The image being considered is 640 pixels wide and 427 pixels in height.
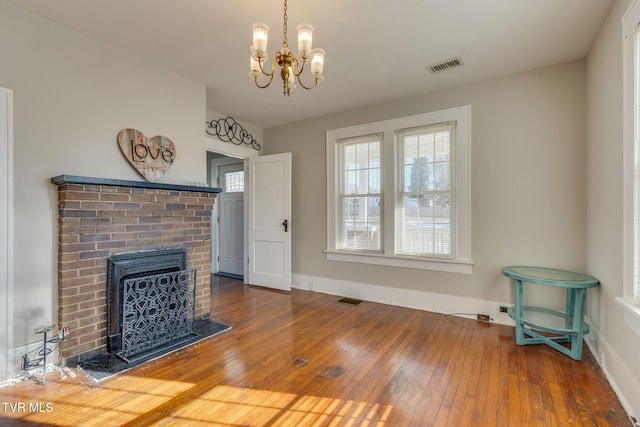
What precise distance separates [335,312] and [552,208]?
252cm

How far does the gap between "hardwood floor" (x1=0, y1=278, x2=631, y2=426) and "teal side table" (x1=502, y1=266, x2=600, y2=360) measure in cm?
11

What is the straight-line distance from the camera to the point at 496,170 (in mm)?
3180

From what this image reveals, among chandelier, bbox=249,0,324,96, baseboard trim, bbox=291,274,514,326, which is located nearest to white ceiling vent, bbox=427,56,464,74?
chandelier, bbox=249,0,324,96

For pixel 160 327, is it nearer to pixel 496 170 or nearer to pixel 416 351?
pixel 416 351

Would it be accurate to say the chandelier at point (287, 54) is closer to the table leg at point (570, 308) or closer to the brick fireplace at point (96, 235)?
the brick fireplace at point (96, 235)

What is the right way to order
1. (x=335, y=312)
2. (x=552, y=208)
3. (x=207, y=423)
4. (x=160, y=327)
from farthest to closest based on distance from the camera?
(x=335, y=312), (x=552, y=208), (x=160, y=327), (x=207, y=423)

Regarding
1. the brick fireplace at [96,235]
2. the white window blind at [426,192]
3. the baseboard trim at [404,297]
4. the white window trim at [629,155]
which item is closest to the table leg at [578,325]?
the white window trim at [629,155]

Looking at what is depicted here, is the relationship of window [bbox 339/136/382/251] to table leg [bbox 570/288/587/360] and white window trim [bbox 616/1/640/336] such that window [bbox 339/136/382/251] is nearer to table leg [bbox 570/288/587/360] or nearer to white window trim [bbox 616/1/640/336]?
table leg [bbox 570/288/587/360]

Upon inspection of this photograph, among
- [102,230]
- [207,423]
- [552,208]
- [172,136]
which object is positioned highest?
[172,136]

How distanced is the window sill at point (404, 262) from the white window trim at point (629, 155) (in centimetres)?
148

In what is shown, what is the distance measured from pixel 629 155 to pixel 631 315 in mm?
975

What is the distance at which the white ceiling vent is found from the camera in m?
2.83

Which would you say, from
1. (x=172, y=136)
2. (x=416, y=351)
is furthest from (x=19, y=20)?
(x=416, y=351)

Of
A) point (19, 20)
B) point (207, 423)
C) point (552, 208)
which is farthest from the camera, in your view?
point (552, 208)
